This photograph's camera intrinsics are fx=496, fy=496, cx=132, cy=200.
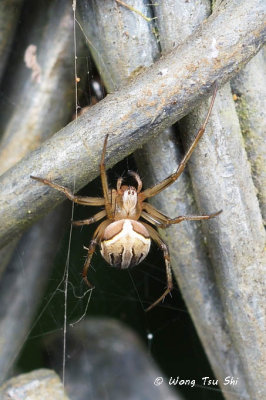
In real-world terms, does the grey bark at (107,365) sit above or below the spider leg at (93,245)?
below

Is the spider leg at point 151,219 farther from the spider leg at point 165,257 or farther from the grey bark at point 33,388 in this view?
the grey bark at point 33,388

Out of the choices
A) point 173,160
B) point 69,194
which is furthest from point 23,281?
point 173,160

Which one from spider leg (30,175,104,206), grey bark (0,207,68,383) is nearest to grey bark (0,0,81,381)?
grey bark (0,207,68,383)

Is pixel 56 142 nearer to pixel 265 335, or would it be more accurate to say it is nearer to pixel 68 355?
pixel 265 335

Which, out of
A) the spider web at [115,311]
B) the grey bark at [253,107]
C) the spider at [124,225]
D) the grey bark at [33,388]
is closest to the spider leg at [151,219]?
the spider at [124,225]

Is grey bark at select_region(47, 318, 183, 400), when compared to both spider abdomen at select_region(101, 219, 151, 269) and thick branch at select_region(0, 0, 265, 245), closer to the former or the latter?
spider abdomen at select_region(101, 219, 151, 269)

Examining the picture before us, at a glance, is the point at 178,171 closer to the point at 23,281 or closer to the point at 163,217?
the point at 163,217
